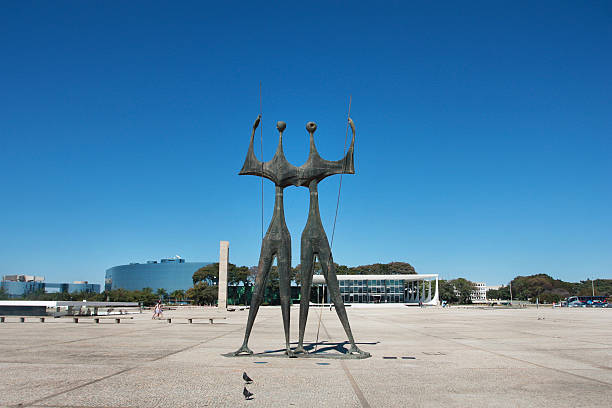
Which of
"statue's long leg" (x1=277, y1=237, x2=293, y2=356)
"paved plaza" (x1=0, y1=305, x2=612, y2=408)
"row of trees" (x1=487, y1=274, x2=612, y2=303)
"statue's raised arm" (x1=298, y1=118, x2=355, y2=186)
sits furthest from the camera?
"row of trees" (x1=487, y1=274, x2=612, y2=303)

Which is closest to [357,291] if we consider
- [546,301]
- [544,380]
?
[546,301]

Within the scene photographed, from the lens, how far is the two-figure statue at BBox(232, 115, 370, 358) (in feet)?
36.3

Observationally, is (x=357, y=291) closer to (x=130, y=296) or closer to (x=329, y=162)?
(x=130, y=296)

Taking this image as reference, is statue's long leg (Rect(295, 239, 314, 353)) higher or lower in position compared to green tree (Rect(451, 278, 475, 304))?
higher

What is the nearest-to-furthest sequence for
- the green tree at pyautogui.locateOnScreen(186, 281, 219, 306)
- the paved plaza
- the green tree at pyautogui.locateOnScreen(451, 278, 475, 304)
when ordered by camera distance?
the paved plaza, the green tree at pyautogui.locateOnScreen(186, 281, 219, 306), the green tree at pyautogui.locateOnScreen(451, 278, 475, 304)

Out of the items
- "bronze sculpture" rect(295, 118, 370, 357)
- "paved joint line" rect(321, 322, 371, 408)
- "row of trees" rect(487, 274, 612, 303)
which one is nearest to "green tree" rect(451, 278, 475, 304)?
"row of trees" rect(487, 274, 612, 303)

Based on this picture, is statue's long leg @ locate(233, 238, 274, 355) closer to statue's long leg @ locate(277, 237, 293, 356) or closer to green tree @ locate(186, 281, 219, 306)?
statue's long leg @ locate(277, 237, 293, 356)

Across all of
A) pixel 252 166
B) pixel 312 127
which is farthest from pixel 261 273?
pixel 312 127

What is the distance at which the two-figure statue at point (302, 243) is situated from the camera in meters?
11.1

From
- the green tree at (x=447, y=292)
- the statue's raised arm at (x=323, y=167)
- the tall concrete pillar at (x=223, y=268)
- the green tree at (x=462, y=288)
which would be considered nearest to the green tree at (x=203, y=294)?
the tall concrete pillar at (x=223, y=268)

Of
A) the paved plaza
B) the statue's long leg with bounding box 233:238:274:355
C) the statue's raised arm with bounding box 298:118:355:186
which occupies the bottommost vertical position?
the paved plaza

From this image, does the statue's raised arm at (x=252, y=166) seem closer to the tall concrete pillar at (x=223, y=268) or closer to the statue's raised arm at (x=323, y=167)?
the statue's raised arm at (x=323, y=167)

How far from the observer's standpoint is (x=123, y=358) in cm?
1033

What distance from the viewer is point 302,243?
11289mm
